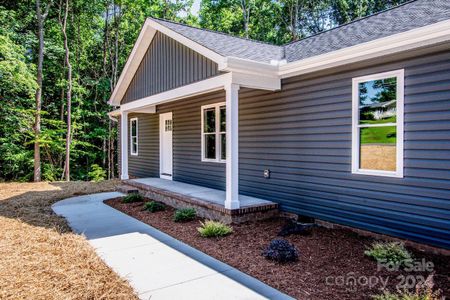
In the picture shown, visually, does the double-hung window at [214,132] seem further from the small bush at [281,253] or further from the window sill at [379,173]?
the small bush at [281,253]

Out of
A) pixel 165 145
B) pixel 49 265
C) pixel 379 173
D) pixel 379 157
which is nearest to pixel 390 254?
pixel 379 173

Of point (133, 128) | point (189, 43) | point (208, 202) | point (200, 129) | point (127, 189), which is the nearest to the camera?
point (208, 202)

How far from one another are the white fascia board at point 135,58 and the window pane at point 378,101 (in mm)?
6256

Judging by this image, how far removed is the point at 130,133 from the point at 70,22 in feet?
31.7

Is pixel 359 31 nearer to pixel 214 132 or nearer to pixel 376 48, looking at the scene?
pixel 376 48

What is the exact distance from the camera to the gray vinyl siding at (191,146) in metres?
7.90

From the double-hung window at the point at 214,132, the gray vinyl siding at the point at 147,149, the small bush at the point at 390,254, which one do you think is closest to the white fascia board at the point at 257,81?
the double-hung window at the point at 214,132

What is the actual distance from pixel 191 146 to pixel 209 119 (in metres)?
1.13

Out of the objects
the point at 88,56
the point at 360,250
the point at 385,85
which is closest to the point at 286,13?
the point at 88,56

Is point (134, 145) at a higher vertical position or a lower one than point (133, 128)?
lower

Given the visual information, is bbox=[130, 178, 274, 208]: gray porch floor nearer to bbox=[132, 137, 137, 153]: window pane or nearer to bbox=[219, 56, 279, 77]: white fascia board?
bbox=[219, 56, 279, 77]: white fascia board

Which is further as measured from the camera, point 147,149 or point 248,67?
point 147,149

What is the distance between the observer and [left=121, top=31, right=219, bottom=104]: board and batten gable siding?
632 centimetres

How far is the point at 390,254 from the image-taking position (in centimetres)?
372
